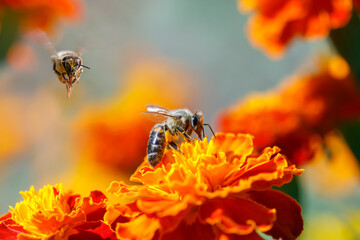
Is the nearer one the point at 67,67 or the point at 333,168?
the point at 67,67

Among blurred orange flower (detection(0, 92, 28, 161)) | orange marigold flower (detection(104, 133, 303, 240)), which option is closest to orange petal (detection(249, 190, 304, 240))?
orange marigold flower (detection(104, 133, 303, 240))

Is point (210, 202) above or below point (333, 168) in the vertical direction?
above

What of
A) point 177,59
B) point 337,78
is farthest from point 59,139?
point 337,78

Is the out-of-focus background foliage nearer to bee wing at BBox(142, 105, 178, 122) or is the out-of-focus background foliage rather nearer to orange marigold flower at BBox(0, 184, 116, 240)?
bee wing at BBox(142, 105, 178, 122)

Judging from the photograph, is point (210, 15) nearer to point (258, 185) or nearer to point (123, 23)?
point (123, 23)

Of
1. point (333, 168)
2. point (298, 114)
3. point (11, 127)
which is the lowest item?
point (333, 168)

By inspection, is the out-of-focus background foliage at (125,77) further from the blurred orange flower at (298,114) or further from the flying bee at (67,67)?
the flying bee at (67,67)

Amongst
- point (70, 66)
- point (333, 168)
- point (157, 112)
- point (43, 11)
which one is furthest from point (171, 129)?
point (43, 11)

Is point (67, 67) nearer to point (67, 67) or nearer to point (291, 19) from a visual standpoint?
point (67, 67)
